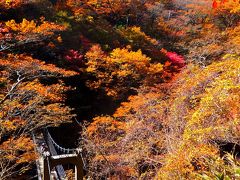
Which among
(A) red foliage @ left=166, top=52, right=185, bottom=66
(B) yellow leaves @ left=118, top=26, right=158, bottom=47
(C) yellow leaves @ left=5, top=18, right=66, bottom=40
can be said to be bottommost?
(A) red foliage @ left=166, top=52, right=185, bottom=66

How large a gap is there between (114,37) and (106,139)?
44.2 feet

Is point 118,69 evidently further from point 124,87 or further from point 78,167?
point 78,167

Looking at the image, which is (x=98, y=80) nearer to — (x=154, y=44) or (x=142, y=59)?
(x=142, y=59)

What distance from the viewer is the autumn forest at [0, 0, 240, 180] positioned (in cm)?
977

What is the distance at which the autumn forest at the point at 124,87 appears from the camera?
9.77 metres

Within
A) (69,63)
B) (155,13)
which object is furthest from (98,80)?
(155,13)

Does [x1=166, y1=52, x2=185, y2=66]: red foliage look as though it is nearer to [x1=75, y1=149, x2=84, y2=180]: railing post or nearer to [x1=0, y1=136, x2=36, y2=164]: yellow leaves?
[x1=0, y1=136, x2=36, y2=164]: yellow leaves

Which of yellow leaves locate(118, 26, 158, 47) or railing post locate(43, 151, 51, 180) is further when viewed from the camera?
yellow leaves locate(118, 26, 158, 47)

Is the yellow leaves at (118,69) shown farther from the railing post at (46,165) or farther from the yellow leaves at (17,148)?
the railing post at (46,165)

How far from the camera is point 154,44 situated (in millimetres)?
27953

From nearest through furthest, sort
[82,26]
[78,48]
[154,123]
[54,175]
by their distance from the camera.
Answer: [54,175] → [154,123] → [78,48] → [82,26]

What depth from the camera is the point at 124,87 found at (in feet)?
71.4

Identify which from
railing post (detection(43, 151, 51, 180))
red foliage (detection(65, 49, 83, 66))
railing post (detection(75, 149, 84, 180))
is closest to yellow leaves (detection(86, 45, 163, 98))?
red foliage (detection(65, 49, 83, 66))

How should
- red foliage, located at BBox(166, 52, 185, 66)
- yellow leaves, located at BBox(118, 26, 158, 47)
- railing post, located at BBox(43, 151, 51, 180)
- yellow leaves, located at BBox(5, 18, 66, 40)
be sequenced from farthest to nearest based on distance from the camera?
yellow leaves, located at BBox(118, 26, 158, 47) → red foliage, located at BBox(166, 52, 185, 66) → yellow leaves, located at BBox(5, 18, 66, 40) → railing post, located at BBox(43, 151, 51, 180)
